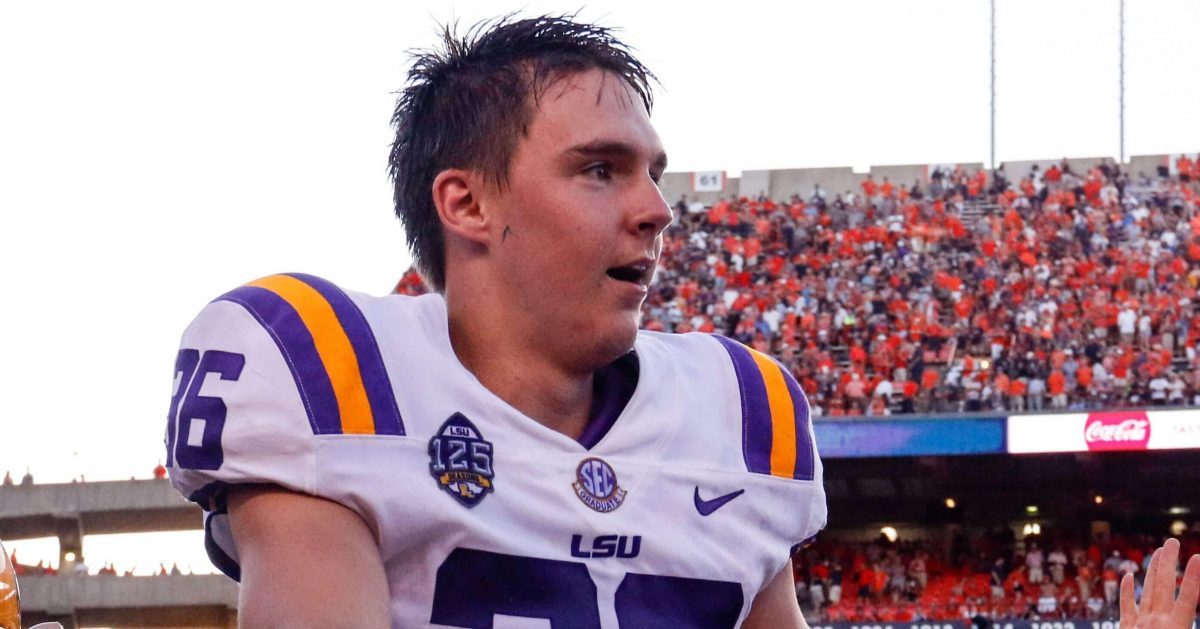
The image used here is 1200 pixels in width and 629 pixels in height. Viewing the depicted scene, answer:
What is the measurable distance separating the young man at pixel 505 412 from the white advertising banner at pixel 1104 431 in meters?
15.9

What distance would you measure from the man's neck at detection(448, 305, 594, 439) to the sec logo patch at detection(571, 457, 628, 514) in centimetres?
10

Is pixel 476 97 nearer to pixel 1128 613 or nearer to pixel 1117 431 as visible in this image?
pixel 1128 613

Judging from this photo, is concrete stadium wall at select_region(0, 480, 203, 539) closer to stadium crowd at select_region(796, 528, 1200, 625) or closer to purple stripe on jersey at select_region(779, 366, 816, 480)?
stadium crowd at select_region(796, 528, 1200, 625)

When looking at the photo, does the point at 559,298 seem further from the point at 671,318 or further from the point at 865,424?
the point at 671,318

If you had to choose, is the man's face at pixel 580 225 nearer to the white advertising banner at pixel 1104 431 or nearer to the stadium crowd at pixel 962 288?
the white advertising banner at pixel 1104 431

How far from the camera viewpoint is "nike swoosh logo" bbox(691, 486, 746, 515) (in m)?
2.18

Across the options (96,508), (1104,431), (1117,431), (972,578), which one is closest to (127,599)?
(96,508)

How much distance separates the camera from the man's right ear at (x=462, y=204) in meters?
2.21

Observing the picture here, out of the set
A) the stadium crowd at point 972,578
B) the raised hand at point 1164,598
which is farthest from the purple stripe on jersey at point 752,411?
the stadium crowd at point 972,578

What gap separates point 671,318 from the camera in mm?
20297

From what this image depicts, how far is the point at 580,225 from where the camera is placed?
2.11m

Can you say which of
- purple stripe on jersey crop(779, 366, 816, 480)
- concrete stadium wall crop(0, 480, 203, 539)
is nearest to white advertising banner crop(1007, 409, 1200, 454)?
concrete stadium wall crop(0, 480, 203, 539)

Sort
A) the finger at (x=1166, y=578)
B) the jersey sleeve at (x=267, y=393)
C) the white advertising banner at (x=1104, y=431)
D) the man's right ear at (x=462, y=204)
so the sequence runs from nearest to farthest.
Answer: the jersey sleeve at (x=267, y=393)
the finger at (x=1166, y=578)
the man's right ear at (x=462, y=204)
the white advertising banner at (x=1104, y=431)

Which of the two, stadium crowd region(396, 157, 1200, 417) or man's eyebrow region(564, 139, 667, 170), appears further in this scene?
stadium crowd region(396, 157, 1200, 417)
